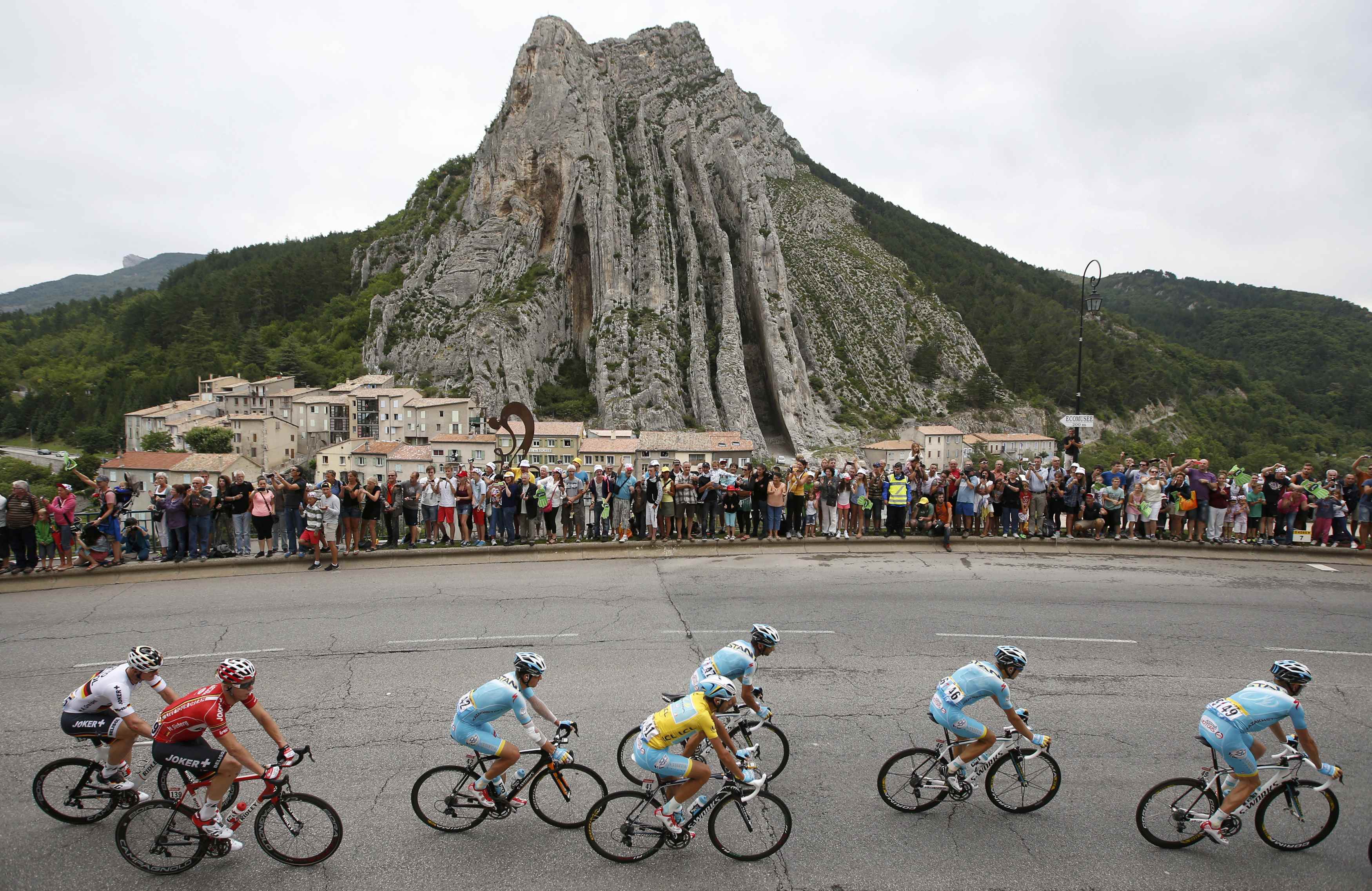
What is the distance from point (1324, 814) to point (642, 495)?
12158 millimetres

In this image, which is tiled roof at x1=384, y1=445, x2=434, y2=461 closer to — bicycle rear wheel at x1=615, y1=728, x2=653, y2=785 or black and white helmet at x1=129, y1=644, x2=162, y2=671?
black and white helmet at x1=129, y1=644, x2=162, y2=671

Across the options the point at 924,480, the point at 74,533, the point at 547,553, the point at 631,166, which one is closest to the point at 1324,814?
the point at 924,480

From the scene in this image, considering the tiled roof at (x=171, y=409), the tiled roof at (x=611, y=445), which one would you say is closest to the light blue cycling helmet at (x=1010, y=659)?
the tiled roof at (x=611, y=445)

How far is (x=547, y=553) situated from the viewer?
1526 centimetres

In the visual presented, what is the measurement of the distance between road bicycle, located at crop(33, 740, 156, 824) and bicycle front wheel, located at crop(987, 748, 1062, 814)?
7359 millimetres

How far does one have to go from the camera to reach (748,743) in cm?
666

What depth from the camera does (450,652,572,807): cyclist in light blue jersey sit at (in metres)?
5.43

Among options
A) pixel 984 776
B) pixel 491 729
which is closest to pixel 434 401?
pixel 491 729

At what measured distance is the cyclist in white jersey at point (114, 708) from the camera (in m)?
5.62

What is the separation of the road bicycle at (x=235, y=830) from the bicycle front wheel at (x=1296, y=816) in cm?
731

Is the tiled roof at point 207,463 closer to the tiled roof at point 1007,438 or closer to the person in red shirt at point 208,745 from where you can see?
the person in red shirt at point 208,745

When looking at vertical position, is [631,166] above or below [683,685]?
above

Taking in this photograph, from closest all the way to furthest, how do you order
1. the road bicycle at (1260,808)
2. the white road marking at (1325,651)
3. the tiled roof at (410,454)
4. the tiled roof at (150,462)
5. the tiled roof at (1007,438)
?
the road bicycle at (1260,808)
the white road marking at (1325,651)
the tiled roof at (150,462)
the tiled roof at (410,454)
the tiled roof at (1007,438)

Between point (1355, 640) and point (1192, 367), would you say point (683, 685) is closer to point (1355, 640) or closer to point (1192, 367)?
point (1355, 640)
